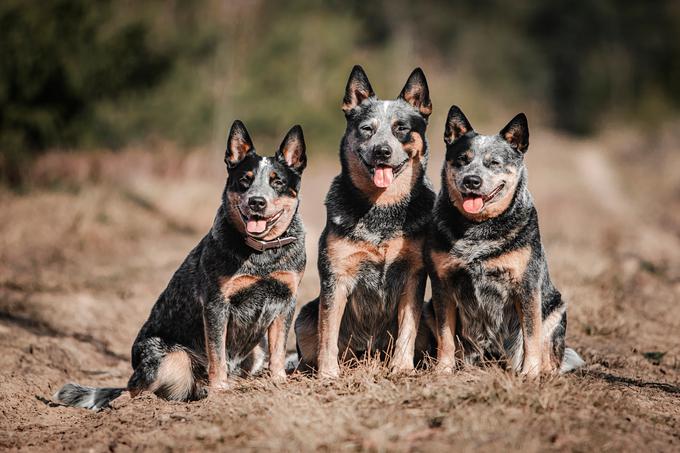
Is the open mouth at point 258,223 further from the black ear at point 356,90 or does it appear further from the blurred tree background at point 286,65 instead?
the blurred tree background at point 286,65

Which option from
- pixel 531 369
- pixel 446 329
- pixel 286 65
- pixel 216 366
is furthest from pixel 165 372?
pixel 286 65

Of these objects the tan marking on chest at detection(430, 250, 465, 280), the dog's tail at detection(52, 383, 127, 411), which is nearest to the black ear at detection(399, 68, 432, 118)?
Result: the tan marking on chest at detection(430, 250, 465, 280)

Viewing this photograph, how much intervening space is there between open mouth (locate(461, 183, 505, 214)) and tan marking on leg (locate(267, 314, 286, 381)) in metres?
1.45

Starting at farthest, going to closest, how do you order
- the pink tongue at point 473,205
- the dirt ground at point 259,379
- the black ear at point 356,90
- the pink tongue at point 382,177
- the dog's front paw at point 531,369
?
the black ear at point 356,90, the pink tongue at point 382,177, the pink tongue at point 473,205, the dog's front paw at point 531,369, the dirt ground at point 259,379

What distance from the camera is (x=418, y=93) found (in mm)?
4926

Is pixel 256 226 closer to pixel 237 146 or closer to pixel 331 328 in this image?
pixel 237 146

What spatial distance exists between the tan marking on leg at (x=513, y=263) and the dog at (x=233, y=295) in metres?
1.30

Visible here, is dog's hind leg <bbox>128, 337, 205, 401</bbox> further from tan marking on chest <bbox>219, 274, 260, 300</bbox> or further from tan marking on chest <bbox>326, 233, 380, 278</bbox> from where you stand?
tan marking on chest <bbox>326, 233, 380, 278</bbox>

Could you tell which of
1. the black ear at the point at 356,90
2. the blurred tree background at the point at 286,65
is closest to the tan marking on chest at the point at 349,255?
the black ear at the point at 356,90

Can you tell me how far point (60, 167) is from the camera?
492 inches

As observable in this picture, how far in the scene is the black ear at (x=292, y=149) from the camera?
4895 millimetres

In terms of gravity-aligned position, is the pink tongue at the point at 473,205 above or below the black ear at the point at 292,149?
below

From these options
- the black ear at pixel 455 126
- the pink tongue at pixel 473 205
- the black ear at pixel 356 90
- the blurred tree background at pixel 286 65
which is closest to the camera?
the pink tongue at pixel 473 205

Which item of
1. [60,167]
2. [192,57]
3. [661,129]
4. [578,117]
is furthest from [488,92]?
[60,167]
